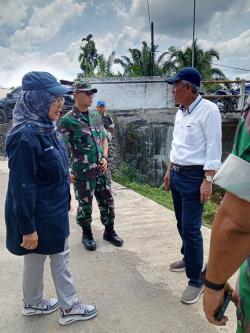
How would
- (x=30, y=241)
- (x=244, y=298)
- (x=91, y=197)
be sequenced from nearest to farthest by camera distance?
(x=244, y=298), (x=30, y=241), (x=91, y=197)

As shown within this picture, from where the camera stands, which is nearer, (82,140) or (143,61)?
(82,140)

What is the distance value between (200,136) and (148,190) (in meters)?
5.06

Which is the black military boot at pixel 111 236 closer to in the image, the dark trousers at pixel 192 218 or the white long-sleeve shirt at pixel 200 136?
the dark trousers at pixel 192 218

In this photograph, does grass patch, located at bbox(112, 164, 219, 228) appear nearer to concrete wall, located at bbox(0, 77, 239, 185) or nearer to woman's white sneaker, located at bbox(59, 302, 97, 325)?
concrete wall, located at bbox(0, 77, 239, 185)

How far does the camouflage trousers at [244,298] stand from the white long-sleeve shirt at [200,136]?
148cm

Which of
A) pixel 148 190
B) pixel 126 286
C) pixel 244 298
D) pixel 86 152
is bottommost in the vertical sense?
pixel 148 190

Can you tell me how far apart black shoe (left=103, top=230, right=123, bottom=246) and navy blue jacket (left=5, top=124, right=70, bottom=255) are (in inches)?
70.1

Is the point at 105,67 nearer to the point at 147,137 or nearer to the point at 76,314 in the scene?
the point at 147,137

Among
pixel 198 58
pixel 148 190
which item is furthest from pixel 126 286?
pixel 198 58

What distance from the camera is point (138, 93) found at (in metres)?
14.2

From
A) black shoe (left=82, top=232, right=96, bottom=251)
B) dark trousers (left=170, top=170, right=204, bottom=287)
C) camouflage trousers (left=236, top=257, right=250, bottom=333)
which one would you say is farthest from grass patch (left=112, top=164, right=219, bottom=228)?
camouflage trousers (left=236, top=257, right=250, bottom=333)

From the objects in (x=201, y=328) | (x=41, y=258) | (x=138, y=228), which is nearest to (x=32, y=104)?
(x=41, y=258)

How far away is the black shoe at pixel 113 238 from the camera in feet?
14.1

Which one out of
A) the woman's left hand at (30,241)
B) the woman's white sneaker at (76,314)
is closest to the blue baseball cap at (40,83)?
the woman's left hand at (30,241)
